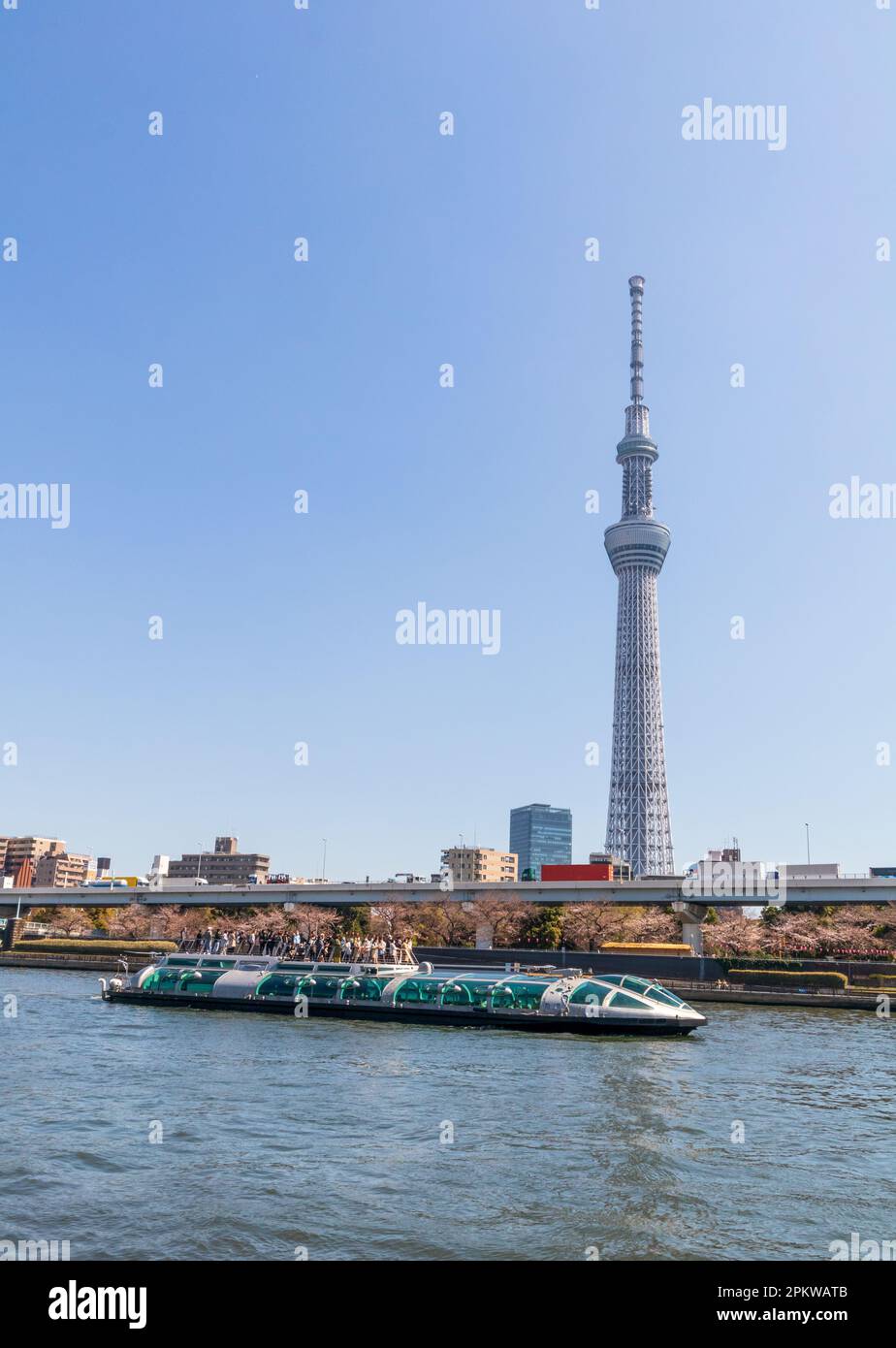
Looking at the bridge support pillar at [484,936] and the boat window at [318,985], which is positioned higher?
the boat window at [318,985]

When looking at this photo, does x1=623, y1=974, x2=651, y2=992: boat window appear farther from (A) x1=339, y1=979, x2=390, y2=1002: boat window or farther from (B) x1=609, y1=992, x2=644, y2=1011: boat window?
(A) x1=339, y1=979, x2=390, y2=1002: boat window

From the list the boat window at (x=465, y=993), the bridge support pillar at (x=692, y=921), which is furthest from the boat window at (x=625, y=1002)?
the bridge support pillar at (x=692, y=921)

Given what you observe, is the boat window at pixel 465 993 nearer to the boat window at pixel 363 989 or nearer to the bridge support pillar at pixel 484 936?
the boat window at pixel 363 989

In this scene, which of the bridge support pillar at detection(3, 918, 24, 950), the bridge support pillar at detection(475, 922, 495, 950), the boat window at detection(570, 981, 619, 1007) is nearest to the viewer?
the boat window at detection(570, 981, 619, 1007)

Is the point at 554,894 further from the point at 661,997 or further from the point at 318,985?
the point at 661,997

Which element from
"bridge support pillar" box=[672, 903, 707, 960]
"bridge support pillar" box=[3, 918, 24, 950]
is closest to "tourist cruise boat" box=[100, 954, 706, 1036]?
"bridge support pillar" box=[672, 903, 707, 960]
